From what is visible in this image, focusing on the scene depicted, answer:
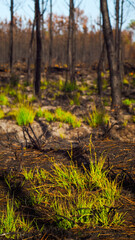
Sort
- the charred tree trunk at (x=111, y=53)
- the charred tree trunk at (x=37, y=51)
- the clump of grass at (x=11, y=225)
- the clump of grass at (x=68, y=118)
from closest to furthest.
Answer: the clump of grass at (x=11, y=225) → the clump of grass at (x=68, y=118) → the charred tree trunk at (x=111, y=53) → the charred tree trunk at (x=37, y=51)

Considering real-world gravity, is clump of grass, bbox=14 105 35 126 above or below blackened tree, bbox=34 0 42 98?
below

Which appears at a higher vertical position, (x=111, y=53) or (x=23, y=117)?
(x=111, y=53)

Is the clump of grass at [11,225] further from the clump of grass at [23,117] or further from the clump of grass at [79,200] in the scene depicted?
the clump of grass at [23,117]

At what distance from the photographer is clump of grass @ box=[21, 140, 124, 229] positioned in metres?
1.47

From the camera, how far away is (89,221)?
143 centimetres

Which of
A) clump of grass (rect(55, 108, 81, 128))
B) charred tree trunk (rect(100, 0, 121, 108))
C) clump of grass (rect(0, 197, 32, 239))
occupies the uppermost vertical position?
charred tree trunk (rect(100, 0, 121, 108))

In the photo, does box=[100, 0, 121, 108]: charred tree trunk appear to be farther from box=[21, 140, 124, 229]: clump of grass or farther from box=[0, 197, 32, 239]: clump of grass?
box=[0, 197, 32, 239]: clump of grass

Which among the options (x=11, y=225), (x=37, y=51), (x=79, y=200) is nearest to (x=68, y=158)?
(x=79, y=200)

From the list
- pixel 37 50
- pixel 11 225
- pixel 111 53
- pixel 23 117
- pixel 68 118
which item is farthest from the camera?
pixel 37 50

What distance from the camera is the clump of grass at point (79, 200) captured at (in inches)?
57.7

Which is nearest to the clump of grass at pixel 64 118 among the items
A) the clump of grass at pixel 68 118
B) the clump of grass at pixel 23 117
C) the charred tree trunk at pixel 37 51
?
the clump of grass at pixel 68 118

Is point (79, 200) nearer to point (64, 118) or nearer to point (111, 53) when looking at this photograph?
point (64, 118)

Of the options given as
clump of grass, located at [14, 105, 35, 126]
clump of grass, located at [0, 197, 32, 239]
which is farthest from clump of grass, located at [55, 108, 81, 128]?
clump of grass, located at [0, 197, 32, 239]

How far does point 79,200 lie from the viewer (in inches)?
62.9
